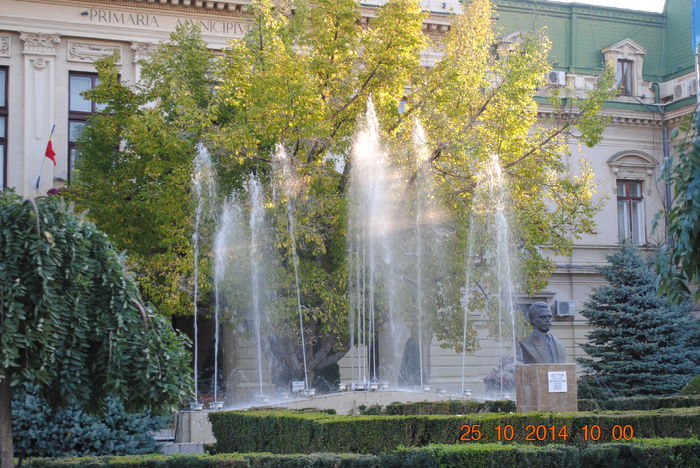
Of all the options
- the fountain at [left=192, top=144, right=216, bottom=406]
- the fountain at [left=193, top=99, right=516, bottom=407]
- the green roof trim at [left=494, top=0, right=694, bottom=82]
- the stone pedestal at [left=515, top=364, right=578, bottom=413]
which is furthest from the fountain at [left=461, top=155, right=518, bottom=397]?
the green roof trim at [left=494, top=0, right=694, bottom=82]

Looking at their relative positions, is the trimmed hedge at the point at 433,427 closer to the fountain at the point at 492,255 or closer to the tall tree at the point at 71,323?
the tall tree at the point at 71,323

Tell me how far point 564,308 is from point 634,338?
7394 mm

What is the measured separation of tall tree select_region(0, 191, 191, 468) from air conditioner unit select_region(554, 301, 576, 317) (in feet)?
92.4

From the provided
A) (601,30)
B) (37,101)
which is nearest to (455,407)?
(37,101)

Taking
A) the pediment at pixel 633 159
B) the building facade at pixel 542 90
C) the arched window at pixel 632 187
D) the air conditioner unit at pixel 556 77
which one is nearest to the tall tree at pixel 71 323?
the building facade at pixel 542 90

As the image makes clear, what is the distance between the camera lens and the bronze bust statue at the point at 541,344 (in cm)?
1616

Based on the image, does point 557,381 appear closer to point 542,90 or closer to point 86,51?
point 86,51

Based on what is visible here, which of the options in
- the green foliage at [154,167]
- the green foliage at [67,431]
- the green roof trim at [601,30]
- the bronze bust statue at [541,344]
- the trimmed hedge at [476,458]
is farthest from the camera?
the green roof trim at [601,30]

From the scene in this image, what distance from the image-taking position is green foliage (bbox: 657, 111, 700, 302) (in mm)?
8125

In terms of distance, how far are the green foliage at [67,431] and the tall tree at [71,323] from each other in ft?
15.0

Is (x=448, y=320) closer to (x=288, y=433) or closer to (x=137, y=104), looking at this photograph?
(x=137, y=104)

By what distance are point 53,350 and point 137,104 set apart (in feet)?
57.3

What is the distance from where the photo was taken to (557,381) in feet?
48.5
